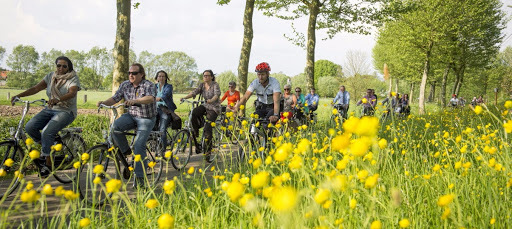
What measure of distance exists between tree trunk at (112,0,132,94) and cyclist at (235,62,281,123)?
3.82m

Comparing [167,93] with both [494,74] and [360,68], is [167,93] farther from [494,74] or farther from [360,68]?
[494,74]

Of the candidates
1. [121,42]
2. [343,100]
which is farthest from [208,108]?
[343,100]

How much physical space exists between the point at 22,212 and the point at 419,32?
24646 millimetres

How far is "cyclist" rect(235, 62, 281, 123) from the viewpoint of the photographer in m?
5.55

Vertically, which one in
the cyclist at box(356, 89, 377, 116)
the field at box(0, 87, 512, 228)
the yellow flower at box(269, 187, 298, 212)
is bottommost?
the field at box(0, 87, 512, 228)

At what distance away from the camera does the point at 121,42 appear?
27.1ft

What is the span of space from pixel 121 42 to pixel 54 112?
3714 mm

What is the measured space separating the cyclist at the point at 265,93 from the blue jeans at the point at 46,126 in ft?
8.22

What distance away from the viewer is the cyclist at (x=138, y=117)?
458 cm

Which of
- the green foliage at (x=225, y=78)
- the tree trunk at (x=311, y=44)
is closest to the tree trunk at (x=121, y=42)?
the tree trunk at (x=311, y=44)

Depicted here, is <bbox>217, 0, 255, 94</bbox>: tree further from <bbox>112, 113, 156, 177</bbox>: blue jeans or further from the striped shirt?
<bbox>112, 113, 156, 177</bbox>: blue jeans

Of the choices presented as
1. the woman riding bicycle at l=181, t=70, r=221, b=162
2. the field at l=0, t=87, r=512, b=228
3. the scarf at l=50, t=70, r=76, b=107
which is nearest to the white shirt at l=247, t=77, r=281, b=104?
the woman riding bicycle at l=181, t=70, r=221, b=162

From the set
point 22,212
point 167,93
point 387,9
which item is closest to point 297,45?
point 387,9

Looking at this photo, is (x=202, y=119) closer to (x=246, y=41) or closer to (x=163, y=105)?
(x=163, y=105)
